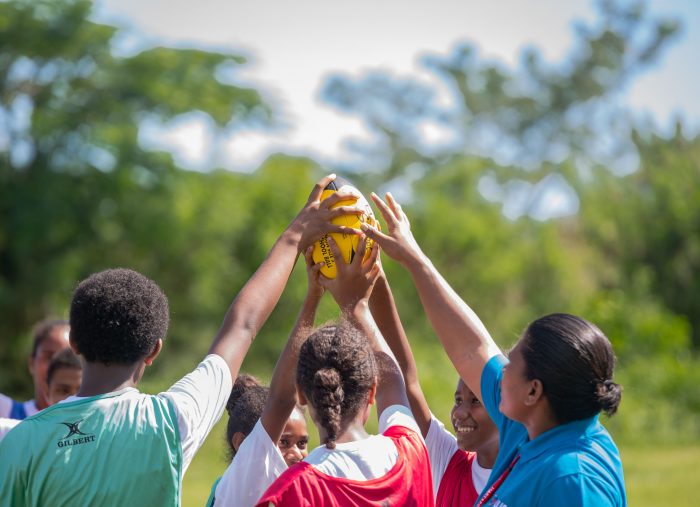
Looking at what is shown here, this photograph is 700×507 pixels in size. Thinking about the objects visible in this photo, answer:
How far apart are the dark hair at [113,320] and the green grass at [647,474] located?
8991 millimetres

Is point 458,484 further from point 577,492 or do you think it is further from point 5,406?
point 5,406

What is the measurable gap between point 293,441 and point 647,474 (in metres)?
11.6

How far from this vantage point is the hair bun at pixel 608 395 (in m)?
2.84

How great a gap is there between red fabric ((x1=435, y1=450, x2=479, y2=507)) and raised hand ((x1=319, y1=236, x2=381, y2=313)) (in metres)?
0.90

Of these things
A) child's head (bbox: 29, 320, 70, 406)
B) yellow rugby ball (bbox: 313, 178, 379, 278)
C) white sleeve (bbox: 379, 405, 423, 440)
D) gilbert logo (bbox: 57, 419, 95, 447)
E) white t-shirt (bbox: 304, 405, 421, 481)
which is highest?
yellow rugby ball (bbox: 313, 178, 379, 278)

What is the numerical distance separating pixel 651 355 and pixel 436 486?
1858 centimetres

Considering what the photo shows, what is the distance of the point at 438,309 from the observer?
3.33 metres

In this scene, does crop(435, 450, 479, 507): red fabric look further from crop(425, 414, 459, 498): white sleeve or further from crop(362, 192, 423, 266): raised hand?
crop(362, 192, 423, 266): raised hand

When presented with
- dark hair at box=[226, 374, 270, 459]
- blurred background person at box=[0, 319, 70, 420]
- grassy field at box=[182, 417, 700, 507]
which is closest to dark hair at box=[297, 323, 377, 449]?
dark hair at box=[226, 374, 270, 459]

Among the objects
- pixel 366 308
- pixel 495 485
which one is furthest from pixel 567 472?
pixel 366 308

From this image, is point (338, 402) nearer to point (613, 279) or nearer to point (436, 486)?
point (436, 486)

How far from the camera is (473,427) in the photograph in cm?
398

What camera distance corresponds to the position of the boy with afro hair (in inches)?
108

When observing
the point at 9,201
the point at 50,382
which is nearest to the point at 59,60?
the point at 9,201
